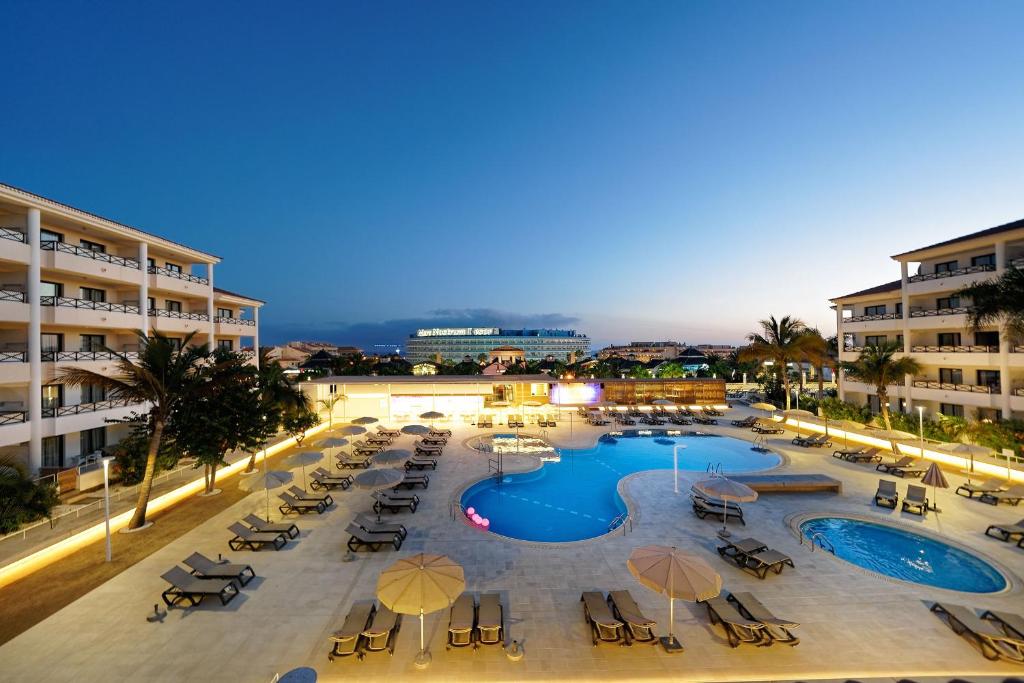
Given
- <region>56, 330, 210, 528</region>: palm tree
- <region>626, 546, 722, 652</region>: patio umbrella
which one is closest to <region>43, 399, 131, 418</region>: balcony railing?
<region>56, 330, 210, 528</region>: palm tree

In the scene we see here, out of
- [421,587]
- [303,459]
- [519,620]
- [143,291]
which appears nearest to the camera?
[421,587]

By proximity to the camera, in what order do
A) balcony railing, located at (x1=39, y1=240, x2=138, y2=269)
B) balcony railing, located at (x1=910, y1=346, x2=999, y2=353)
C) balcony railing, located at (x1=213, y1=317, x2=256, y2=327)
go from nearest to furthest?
balcony railing, located at (x1=39, y1=240, x2=138, y2=269) < balcony railing, located at (x1=910, y1=346, x2=999, y2=353) < balcony railing, located at (x1=213, y1=317, x2=256, y2=327)

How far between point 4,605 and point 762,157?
46.3 m

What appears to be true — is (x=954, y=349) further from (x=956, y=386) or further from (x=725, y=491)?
→ (x=725, y=491)

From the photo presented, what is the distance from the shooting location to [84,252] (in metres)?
16.9

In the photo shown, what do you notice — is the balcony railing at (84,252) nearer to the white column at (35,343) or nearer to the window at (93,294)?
the white column at (35,343)

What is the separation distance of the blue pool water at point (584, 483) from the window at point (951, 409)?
12.3m

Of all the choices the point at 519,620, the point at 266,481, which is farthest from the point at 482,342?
the point at 519,620

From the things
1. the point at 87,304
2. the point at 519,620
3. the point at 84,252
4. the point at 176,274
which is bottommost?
the point at 519,620

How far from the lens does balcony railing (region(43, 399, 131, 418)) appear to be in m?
15.3

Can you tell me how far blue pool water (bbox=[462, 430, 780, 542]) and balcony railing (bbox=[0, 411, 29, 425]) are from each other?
1604cm

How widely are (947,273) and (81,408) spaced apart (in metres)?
44.1

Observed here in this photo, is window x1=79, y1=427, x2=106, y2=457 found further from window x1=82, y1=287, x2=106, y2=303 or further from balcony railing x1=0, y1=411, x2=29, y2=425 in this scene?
window x1=82, y1=287, x2=106, y2=303

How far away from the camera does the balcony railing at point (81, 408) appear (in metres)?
15.3
